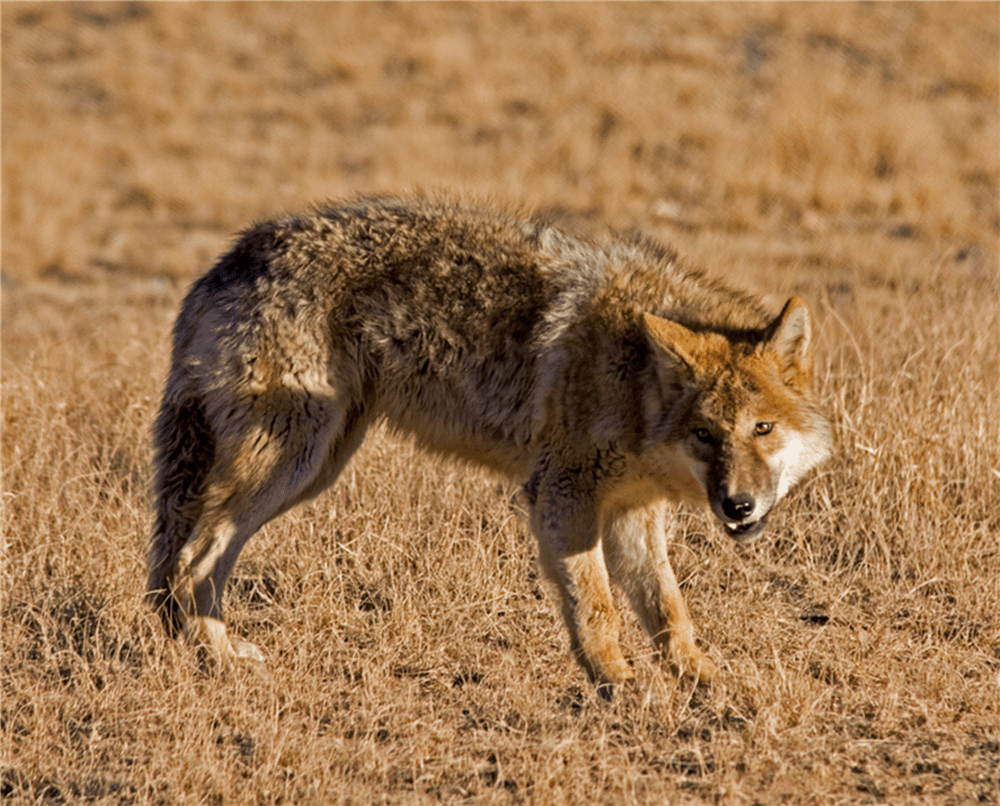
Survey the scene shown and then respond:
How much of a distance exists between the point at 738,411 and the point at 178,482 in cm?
270

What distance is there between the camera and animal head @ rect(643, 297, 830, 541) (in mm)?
4680

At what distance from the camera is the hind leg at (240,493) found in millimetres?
5336

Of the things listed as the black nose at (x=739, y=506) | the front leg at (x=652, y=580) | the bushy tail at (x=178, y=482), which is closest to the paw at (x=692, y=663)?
the front leg at (x=652, y=580)

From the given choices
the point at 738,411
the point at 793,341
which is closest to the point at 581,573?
the point at 738,411

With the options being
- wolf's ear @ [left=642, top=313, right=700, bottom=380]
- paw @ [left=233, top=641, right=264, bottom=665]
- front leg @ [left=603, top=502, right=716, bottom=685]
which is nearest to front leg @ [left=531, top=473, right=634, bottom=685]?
front leg @ [left=603, top=502, right=716, bottom=685]

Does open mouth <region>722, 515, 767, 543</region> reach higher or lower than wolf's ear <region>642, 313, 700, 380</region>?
lower

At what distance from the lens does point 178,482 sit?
18.1ft

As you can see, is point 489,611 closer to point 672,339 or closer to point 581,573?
point 581,573

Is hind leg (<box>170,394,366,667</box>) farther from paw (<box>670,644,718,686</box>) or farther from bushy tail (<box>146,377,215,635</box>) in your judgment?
paw (<box>670,644,718,686</box>)

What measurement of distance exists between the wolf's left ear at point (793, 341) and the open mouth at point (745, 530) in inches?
26.7

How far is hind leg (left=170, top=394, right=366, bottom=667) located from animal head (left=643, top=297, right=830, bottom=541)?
163cm

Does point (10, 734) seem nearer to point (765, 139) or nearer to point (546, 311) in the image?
point (546, 311)

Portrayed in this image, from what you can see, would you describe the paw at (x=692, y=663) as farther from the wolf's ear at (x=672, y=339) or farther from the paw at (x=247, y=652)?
the paw at (x=247, y=652)

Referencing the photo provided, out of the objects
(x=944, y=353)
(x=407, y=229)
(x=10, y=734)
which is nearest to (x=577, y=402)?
(x=407, y=229)
